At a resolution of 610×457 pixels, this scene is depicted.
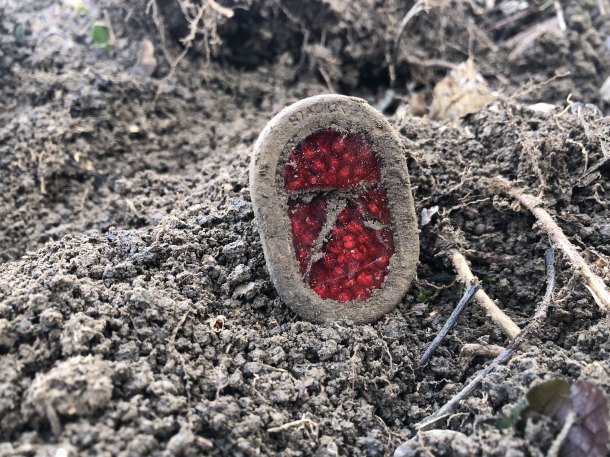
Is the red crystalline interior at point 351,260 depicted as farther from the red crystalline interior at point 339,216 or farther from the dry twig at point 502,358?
the dry twig at point 502,358

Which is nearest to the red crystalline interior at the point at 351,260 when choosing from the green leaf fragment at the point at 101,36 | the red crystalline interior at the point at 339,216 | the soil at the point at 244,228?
the red crystalline interior at the point at 339,216

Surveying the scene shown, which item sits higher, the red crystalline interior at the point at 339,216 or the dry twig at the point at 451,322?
the red crystalline interior at the point at 339,216

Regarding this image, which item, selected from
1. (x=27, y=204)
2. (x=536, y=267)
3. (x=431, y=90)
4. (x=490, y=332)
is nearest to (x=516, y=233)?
(x=536, y=267)

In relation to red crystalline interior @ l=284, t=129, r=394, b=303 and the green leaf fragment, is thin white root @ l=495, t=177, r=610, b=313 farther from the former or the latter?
the green leaf fragment

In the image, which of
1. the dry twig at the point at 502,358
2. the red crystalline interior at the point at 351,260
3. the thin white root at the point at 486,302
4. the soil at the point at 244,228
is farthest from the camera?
the red crystalline interior at the point at 351,260

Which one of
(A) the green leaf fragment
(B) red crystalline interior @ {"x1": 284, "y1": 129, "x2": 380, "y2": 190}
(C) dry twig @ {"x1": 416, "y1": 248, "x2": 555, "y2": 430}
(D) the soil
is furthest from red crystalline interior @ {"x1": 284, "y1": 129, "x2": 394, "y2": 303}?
(A) the green leaf fragment

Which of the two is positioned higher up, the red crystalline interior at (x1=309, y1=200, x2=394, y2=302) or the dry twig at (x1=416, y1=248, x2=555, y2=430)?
the red crystalline interior at (x1=309, y1=200, x2=394, y2=302)

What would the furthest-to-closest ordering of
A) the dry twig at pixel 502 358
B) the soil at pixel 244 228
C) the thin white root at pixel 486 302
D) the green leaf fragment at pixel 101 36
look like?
the green leaf fragment at pixel 101 36
the thin white root at pixel 486 302
the dry twig at pixel 502 358
the soil at pixel 244 228
